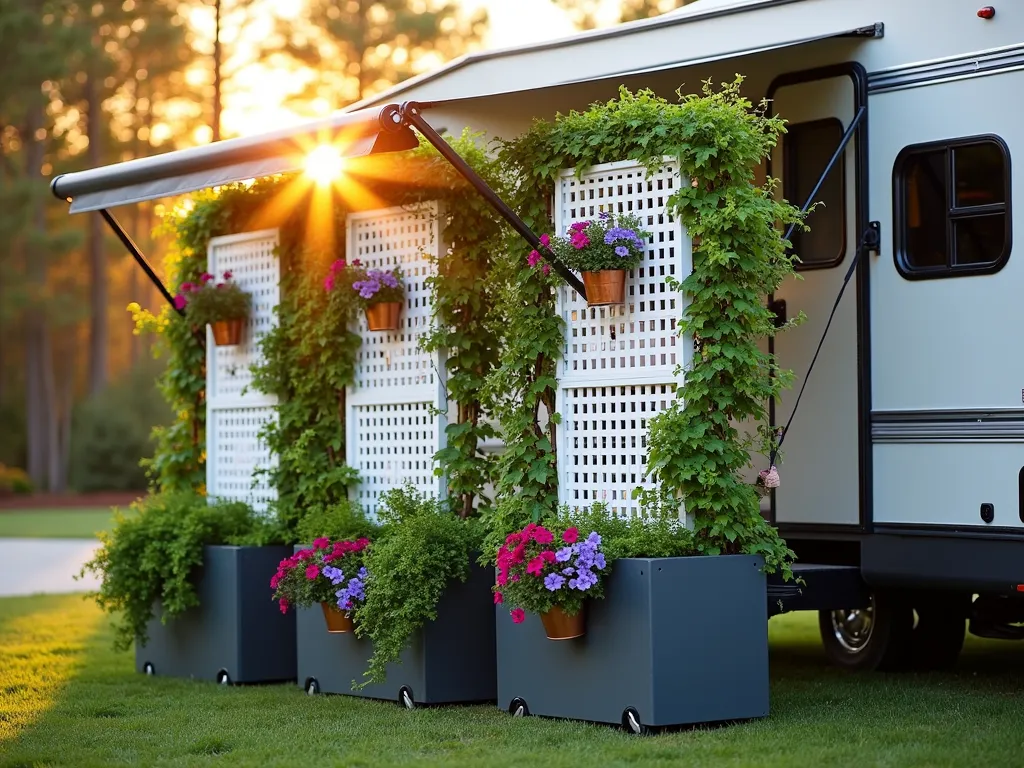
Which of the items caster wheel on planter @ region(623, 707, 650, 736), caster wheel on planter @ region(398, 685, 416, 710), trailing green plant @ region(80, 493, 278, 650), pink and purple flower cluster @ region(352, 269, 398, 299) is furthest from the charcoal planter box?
caster wheel on planter @ region(623, 707, 650, 736)

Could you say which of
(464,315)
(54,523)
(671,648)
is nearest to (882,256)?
(464,315)

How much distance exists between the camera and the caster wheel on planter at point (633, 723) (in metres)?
6.49

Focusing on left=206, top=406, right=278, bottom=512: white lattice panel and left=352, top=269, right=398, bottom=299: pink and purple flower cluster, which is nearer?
left=352, top=269, right=398, bottom=299: pink and purple flower cluster

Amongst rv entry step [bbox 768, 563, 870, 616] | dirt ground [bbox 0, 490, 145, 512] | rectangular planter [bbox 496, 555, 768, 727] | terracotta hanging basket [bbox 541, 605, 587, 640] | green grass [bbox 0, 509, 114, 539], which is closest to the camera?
rectangular planter [bbox 496, 555, 768, 727]

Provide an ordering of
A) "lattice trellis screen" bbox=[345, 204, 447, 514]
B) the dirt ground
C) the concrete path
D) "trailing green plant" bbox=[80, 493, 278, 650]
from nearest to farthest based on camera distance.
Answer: "lattice trellis screen" bbox=[345, 204, 447, 514]
"trailing green plant" bbox=[80, 493, 278, 650]
the concrete path
the dirt ground

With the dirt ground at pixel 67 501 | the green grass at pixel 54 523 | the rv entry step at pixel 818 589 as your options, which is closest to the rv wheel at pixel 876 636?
the rv entry step at pixel 818 589

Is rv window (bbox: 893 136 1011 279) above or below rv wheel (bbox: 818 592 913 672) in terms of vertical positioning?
above

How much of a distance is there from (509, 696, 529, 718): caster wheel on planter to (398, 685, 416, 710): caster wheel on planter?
57 centimetres

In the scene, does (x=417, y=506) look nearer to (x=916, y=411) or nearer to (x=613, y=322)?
(x=613, y=322)

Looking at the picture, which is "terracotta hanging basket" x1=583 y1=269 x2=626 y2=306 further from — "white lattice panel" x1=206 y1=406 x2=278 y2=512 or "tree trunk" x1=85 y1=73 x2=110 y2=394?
"tree trunk" x1=85 y1=73 x2=110 y2=394

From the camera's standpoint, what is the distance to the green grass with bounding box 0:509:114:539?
22620 mm

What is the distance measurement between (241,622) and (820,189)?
155 inches

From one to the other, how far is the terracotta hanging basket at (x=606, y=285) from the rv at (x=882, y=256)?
1.01 m

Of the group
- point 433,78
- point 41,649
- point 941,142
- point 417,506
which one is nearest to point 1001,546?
point 941,142
